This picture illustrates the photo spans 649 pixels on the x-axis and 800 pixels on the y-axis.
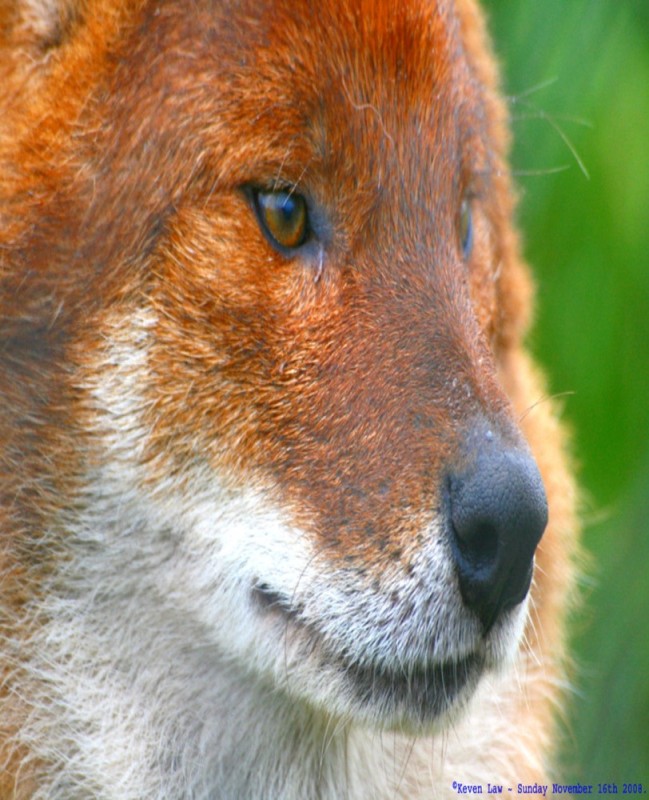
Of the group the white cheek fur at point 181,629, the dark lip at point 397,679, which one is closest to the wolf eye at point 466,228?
the white cheek fur at point 181,629

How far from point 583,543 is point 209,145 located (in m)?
3.09

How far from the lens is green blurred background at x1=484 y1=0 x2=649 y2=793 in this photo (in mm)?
3930

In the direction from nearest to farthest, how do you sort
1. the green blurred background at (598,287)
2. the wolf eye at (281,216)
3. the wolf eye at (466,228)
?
1. the wolf eye at (281,216)
2. the wolf eye at (466,228)
3. the green blurred background at (598,287)

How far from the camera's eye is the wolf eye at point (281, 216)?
2.80 metres

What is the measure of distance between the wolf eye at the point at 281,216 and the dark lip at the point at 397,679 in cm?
78

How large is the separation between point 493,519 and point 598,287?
8.11 ft

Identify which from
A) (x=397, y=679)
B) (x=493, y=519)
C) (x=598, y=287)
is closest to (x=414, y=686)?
(x=397, y=679)

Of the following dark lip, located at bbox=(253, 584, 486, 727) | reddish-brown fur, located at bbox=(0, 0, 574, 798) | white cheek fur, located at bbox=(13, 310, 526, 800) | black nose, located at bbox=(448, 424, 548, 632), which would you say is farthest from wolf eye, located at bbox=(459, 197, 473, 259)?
dark lip, located at bbox=(253, 584, 486, 727)

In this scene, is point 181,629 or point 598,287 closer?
point 181,629

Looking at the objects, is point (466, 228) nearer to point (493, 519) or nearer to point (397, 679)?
point (493, 519)

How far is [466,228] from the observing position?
3385mm

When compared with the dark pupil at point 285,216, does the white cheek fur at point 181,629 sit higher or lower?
lower

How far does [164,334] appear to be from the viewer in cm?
277

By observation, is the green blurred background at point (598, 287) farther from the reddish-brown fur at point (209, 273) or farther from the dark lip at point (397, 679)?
the dark lip at point (397, 679)
